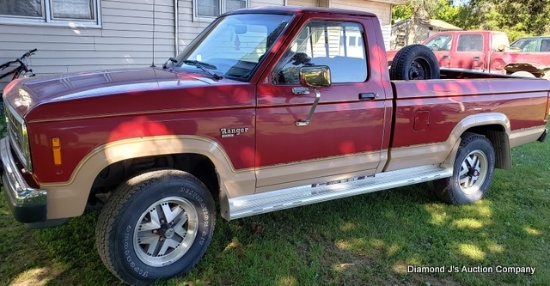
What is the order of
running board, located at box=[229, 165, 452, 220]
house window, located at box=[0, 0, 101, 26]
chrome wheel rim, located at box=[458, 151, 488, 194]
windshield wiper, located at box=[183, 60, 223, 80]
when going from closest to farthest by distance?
running board, located at box=[229, 165, 452, 220], windshield wiper, located at box=[183, 60, 223, 80], chrome wheel rim, located at box=[458, 151, 488, 194], house window, located at box=[0, 0, 101, 26]

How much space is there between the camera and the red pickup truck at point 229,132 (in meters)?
2.78

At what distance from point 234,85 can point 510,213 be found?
11.2 feet

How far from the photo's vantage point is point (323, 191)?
382 cm

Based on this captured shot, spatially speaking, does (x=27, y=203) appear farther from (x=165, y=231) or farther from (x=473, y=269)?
(x=473, y=269)

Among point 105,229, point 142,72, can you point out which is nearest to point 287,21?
point 142,72

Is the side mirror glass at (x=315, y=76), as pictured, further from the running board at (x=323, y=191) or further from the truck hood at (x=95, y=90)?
the running board at (x=323, y=191)

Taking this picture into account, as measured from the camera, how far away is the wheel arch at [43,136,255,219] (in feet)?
9.09

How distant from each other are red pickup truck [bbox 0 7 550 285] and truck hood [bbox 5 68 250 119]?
12 mm

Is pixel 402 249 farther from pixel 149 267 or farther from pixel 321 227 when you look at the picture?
pixel 149 267

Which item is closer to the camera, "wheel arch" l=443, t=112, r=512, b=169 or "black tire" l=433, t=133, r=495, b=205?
"wheel arch" l=443, t=112, r=512, b=169

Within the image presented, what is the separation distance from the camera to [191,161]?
3.51 metres

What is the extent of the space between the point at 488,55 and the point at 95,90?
13.7 meters

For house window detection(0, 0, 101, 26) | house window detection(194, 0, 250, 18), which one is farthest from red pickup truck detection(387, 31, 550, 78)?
house window detection(0, 0, 101, 26)

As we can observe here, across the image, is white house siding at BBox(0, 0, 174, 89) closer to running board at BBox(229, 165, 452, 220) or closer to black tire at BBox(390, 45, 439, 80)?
black tire at BBox(390, 45, 439, 80)
